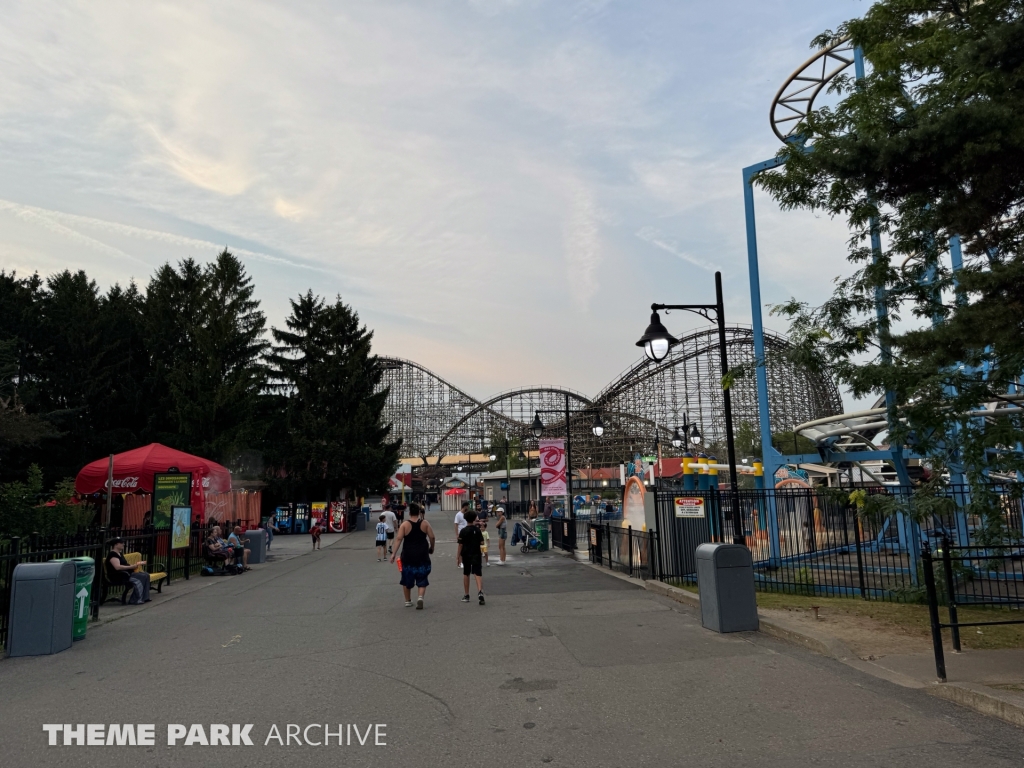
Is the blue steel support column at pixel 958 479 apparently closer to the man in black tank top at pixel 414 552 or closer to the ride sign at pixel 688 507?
the ride sign at pixel 688 507

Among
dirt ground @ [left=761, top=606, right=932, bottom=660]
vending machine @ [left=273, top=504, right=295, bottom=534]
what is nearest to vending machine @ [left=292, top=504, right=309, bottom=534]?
vending machine @ [left=273, top=504, right=295, bottom=534]

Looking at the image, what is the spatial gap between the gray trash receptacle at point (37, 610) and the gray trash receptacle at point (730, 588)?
7.73 meters

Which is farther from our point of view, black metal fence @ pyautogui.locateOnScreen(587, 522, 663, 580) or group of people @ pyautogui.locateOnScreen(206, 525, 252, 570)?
group of people @ pyautogui.locateOnScreen(206, 525, 252, 570)

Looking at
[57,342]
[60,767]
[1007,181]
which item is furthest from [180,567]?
[57,342]

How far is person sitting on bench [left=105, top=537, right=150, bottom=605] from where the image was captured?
12.2 meters

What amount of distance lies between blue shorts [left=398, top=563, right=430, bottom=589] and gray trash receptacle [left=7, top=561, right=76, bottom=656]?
15.1 ft

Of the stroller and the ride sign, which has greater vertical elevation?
the ride sign

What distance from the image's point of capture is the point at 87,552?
10.9 m

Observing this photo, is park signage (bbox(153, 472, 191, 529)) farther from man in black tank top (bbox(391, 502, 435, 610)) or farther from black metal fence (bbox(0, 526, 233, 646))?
man in black tank top (bbox(391, 502, 435, 610))

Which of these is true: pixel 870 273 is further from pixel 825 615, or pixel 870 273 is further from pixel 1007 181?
pixel 825 615

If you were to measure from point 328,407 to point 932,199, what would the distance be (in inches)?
1655

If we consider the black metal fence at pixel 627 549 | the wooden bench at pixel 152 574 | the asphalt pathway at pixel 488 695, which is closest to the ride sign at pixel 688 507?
the black metal fence at pixel 627 549

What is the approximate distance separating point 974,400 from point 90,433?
43.0 meters

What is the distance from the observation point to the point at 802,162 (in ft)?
26.5
